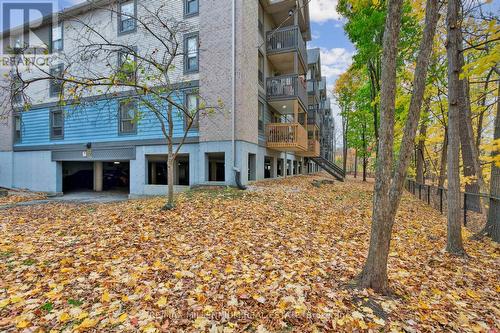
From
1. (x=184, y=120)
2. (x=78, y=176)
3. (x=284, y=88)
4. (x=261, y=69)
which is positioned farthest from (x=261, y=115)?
(x=78, y=176)

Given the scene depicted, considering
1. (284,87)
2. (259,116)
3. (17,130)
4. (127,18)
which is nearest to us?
(127,18)

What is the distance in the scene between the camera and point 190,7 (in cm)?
1227

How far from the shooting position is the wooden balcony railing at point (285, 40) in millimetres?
14805

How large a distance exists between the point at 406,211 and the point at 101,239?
999 centimetres

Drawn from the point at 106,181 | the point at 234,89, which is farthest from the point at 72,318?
the point at 106,181

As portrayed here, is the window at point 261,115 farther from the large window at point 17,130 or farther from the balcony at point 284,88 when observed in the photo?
the large window at point 17,130

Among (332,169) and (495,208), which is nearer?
(495,208)

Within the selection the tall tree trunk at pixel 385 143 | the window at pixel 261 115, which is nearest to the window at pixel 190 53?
the window at pixel 261 115

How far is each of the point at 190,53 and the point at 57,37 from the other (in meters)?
10.4

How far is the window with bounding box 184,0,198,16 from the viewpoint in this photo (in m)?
12.2

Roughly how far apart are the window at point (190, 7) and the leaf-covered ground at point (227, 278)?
1066cm

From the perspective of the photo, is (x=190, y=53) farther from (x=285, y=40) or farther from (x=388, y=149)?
(x=388, y=149)

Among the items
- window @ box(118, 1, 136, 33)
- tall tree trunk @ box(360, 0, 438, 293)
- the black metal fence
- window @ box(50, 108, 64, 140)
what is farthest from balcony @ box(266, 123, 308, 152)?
window @ box(50, 108, 64, 140)

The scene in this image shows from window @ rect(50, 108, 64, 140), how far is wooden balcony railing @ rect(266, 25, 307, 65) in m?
14.1
